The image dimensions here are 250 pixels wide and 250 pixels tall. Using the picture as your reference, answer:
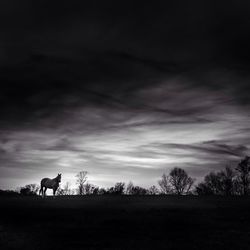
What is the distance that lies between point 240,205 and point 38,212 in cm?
1820

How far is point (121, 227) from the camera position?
65.4 feet

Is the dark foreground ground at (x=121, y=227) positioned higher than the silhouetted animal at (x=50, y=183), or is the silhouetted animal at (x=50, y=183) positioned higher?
the silhouetted animal at (x=50, y=183)

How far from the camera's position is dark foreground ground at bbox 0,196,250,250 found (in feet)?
51.6

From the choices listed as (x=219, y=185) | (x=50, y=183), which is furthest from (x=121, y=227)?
(x=219, y=185)

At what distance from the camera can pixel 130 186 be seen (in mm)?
130625

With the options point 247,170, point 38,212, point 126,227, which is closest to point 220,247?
point 126,227

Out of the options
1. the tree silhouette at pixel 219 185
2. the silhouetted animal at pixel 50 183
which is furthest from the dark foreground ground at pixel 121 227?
the tree silhouette at pixel 219 185

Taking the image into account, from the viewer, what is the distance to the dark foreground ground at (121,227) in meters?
15.7

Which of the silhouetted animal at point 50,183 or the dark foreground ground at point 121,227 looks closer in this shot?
the dark foreground ground at point 121,227

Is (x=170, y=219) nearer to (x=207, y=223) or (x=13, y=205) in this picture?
(x=207, y=223)

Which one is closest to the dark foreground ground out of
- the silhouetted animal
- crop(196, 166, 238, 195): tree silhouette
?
the silhouetted animal

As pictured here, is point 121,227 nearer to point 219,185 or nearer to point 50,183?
point 50,183

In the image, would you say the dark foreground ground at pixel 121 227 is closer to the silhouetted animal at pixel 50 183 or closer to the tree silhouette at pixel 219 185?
the silhouetted animal at pixel 50 183

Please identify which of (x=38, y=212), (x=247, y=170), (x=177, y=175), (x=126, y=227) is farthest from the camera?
(x=177, y=175)
